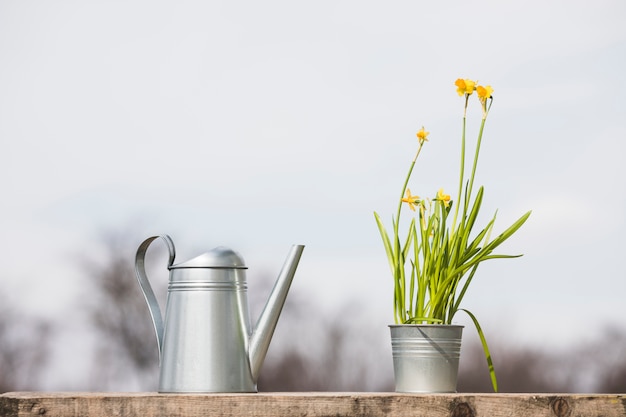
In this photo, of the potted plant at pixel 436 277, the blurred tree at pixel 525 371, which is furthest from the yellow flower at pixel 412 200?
the blurred tree at pixel 525 371

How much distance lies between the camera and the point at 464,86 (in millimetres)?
1899

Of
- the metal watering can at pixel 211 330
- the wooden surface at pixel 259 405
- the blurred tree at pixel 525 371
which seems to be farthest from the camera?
the blurred tree at pixel 525 371

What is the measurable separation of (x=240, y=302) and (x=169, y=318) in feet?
0.53

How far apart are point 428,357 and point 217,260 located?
0.51m

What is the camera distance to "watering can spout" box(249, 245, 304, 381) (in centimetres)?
182

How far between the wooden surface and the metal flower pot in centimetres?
10

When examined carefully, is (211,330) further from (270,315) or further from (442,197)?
(442,197)

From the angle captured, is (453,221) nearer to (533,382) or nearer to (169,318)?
(169,318)

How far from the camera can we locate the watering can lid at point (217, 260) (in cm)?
180

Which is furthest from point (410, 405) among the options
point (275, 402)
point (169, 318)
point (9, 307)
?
point (9, 307)

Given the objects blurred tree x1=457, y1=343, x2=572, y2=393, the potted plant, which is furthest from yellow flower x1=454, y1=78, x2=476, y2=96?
blurred tree x1=457, y1=343, x2=572, y2=393

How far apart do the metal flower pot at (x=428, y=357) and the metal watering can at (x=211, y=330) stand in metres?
0.30

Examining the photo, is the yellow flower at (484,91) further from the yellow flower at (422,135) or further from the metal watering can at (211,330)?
the metal watering can at (211,330)

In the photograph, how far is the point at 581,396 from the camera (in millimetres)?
1746
